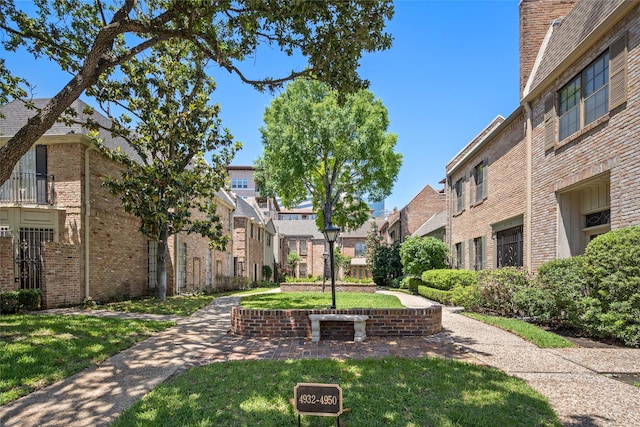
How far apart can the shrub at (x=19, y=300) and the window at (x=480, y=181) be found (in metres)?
17.5

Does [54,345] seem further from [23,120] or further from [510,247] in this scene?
[510,247]

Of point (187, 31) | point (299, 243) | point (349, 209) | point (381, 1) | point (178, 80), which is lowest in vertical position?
point (299, 243)

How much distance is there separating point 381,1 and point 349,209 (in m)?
20.5

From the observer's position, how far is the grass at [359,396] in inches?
147

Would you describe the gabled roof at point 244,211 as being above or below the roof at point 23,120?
below

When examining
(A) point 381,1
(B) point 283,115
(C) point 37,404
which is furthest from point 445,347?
(B) point 283,115

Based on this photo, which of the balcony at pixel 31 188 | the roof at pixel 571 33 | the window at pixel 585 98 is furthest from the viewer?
the balcony at pixel 31 188

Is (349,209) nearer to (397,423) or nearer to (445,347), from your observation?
(445,347)

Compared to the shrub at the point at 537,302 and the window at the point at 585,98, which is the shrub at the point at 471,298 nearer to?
the shrub at the point at 537,302

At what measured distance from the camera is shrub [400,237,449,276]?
19.1m

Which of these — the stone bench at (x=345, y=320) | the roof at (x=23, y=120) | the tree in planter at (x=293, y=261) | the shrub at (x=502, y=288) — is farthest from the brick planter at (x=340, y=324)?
the tree in planter at (x=293, y=261)

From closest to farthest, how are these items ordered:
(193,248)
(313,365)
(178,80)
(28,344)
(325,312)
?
(313,365), (28,344), (325,312), (178,80), (193,248)

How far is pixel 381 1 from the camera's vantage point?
23.3 ft

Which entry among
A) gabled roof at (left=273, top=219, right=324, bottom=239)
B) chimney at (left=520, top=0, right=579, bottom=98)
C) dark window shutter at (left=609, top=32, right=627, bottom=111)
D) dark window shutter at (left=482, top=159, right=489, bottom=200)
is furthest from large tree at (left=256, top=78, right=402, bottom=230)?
gabled roof at (left=273, top=219, right=324, bottom=239)
